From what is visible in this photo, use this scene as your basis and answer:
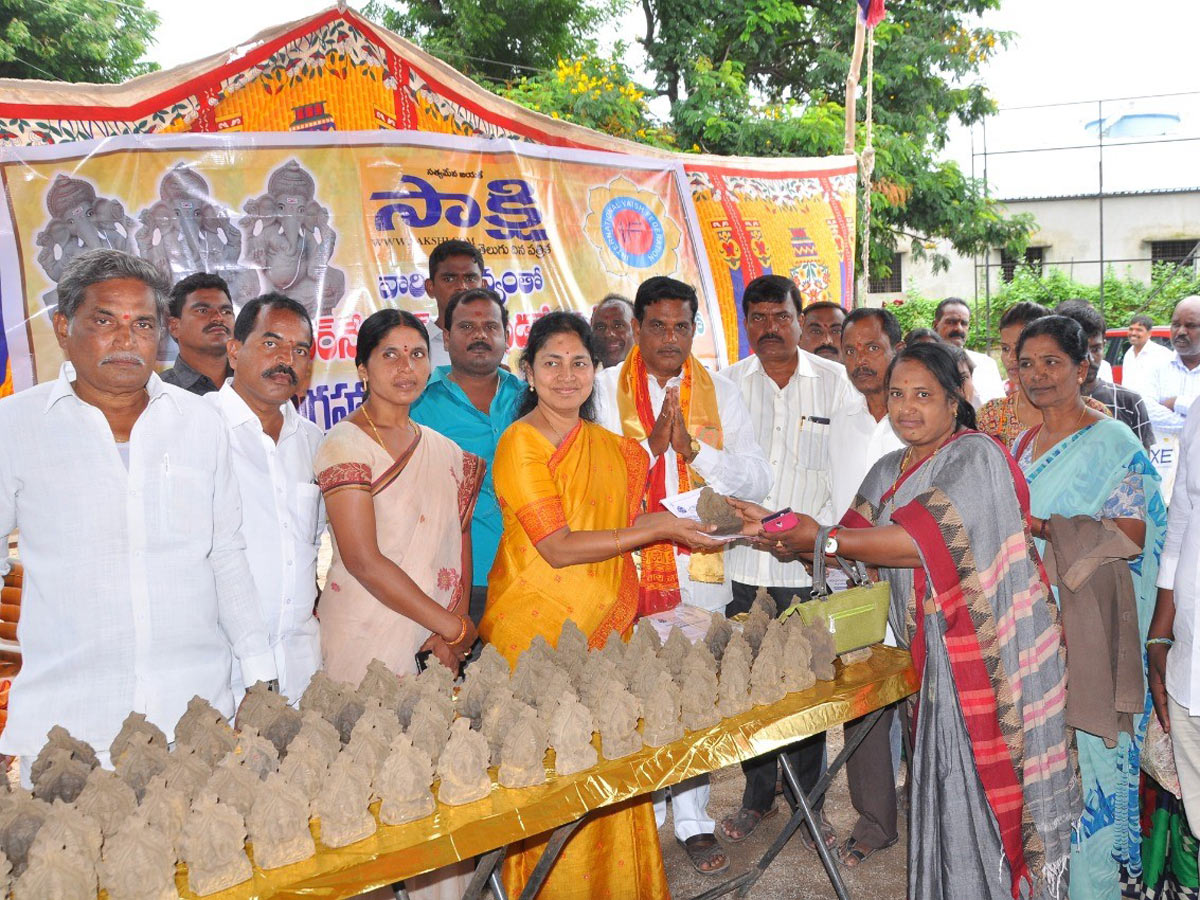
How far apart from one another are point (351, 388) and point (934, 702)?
3.25 meters

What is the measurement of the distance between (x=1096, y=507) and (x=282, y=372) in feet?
8.71

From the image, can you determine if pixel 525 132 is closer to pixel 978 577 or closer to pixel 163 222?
pixel 163 222

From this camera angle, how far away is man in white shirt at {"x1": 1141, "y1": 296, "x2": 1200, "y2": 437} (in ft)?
23.7

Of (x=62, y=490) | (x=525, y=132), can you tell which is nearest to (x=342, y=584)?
(x=62, y=490)

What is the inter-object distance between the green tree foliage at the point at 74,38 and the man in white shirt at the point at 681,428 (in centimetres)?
1393

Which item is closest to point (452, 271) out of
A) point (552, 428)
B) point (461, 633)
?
point (552, 428)

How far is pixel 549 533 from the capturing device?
2.87m

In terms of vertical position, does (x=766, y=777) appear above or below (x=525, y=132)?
below

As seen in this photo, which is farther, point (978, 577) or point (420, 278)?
point (420, 278)

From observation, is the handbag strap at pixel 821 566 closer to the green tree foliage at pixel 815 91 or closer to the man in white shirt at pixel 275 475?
the man in white shirt at pixel 275 475

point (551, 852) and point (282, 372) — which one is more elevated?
point (282, 372)

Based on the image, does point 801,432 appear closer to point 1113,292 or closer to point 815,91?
point 815,91

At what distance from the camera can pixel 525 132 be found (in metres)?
5.51

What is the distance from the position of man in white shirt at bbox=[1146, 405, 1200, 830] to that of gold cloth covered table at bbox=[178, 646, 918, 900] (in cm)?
77
